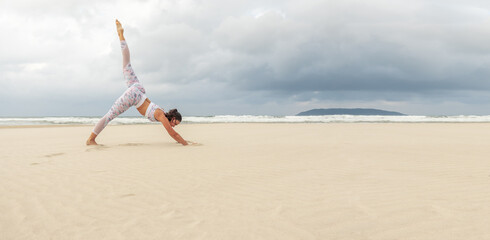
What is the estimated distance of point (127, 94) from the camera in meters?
7.37

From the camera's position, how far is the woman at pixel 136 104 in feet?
24.2

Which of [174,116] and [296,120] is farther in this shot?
[296,120]

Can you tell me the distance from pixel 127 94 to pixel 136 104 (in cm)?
32

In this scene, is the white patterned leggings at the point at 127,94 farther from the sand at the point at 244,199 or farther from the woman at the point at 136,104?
the sand at the point at 244,199

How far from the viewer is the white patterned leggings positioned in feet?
24.3

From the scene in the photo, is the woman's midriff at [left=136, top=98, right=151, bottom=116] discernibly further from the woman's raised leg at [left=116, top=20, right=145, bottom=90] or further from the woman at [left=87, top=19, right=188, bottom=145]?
the woman's raised leg at [left=116, top=20, right=145, bottom=90]

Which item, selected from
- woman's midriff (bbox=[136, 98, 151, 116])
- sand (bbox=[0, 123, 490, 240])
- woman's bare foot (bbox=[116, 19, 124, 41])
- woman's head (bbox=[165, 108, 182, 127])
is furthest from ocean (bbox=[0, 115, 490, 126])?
sand (bbox=[0, 123, 490, 240])

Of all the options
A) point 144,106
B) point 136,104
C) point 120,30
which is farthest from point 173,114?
point 120,30

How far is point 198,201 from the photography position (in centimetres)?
305

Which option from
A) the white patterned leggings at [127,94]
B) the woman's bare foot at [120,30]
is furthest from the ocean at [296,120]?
the woman's bare foot at [120,30]

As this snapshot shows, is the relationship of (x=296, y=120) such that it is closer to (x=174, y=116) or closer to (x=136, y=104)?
(x=174, y=116)

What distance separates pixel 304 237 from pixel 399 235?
67cm

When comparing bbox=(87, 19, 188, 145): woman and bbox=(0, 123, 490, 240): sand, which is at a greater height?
bbox=(87, 19, 188, 145): woman


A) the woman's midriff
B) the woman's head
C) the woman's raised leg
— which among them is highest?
the woman's raised leg
